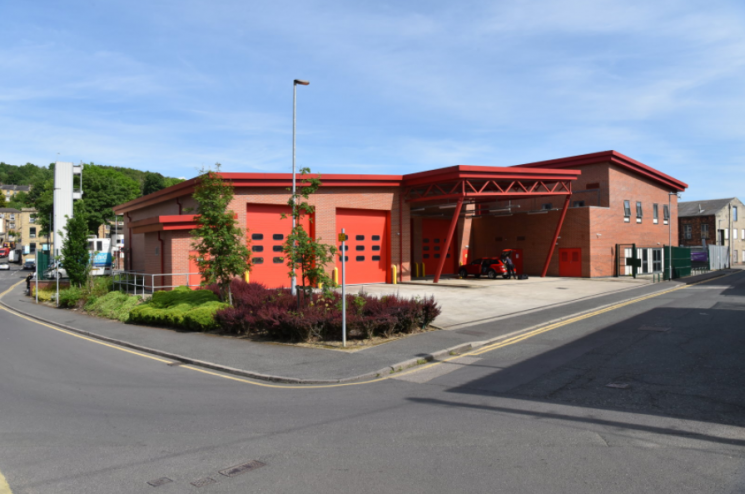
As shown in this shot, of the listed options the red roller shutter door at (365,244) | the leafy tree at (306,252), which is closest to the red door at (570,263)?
the red roller shutter door at (365,244)

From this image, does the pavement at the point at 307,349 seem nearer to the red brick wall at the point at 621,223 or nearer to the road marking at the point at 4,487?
the road marking at the point at 4,487

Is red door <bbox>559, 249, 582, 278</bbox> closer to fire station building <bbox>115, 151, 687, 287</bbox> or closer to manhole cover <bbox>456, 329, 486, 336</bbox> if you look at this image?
fire station building <bbox>115, 151, 687, 287</bbox>

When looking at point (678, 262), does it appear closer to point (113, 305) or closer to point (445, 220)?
point (445, 220)

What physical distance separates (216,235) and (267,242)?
1070cm

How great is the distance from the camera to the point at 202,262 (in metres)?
17.7

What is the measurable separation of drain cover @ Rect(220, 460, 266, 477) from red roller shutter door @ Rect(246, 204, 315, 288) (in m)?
22.5

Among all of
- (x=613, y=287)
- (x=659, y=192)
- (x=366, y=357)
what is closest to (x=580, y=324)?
(x=366, y=357)

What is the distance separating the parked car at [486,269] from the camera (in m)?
36.2

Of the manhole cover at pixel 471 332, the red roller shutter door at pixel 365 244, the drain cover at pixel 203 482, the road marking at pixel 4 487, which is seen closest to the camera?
the road marking at pixel 4 487

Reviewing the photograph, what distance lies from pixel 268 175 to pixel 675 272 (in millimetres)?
31301

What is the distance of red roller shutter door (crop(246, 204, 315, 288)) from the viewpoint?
27.9 meters

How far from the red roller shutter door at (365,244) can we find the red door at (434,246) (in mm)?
6712

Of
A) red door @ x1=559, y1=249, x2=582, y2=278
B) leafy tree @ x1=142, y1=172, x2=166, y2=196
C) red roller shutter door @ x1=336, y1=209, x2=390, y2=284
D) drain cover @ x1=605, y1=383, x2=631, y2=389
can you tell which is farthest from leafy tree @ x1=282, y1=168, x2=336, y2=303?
leafy tree @ x1=142, y1=172, x2=166, y2=196

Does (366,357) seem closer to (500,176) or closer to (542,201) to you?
(500,176)
